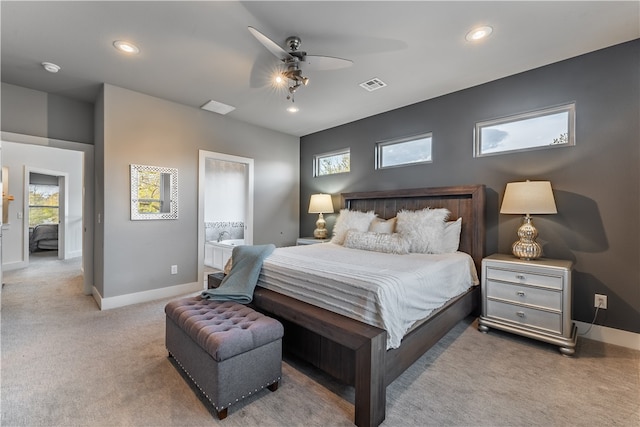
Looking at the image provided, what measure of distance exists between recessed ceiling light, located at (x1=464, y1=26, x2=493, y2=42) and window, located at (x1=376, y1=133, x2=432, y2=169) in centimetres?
146

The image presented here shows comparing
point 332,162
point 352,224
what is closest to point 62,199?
point 332,162

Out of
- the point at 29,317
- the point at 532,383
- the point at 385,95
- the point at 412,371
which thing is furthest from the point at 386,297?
the point at 29,317

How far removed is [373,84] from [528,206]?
2.14 m

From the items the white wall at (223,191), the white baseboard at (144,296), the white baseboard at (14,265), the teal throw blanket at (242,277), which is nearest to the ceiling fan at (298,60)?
the teal throw blanket at (242,277)

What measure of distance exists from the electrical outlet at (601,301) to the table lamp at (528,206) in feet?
1.95

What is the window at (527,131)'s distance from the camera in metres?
2.79

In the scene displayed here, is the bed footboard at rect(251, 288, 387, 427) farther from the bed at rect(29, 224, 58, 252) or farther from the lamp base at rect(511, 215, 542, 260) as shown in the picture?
the bed at rect(29, 224, 58, 252)

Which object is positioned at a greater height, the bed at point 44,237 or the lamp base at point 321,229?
the lamp base at point 321,229

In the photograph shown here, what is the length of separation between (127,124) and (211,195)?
2.54m

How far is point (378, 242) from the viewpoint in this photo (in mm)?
3201

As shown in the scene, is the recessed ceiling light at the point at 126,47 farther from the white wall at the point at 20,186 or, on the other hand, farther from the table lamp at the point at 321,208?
the white wall at the point at 20,186

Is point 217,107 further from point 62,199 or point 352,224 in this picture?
point 62,199

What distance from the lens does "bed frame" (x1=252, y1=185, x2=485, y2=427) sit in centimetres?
151

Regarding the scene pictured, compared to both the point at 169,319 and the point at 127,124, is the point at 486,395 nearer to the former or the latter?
the point at 169,319
